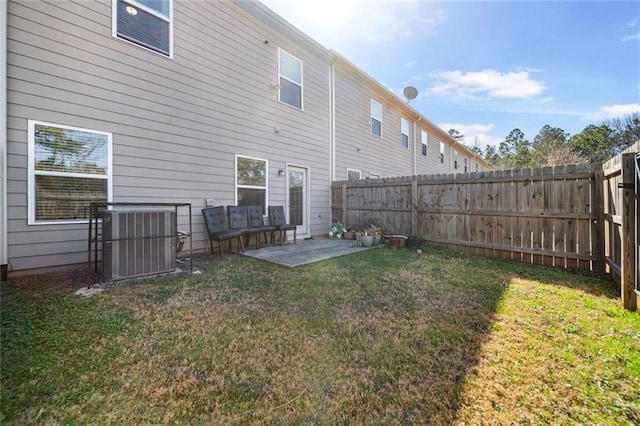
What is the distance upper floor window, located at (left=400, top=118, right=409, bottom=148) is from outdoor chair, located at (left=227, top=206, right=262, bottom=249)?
873 centimetres

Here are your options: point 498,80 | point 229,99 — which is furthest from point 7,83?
point 498,80

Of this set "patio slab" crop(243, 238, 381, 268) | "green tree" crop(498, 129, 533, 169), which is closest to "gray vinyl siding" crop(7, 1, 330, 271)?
"patio slab" crop(243, 238, 381, 268)

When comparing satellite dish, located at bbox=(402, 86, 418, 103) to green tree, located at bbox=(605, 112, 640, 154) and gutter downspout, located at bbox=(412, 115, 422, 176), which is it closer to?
gutter downspout, located at bbox=(412, 115, 422, 176)

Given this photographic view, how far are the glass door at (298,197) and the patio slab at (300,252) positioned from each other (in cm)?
95

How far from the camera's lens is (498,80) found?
12.8 meters

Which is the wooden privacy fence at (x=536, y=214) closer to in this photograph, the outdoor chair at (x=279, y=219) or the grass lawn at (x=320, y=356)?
the grass lawn at (x=320, y=356)

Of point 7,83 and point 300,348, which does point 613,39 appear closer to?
point 300,348

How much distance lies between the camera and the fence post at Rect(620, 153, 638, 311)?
8.87 ft

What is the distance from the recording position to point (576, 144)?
20875 millimetres

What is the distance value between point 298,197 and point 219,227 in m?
2.63

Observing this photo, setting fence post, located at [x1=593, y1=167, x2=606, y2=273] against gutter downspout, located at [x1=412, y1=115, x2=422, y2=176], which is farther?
gutter downspout, located at [x1=412, y1=115, x2=422, y2=176]

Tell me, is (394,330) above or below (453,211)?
below

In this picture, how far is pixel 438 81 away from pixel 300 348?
46.4 ft

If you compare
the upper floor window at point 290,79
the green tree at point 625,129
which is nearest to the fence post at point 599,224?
the upper floor window at point 290,79
